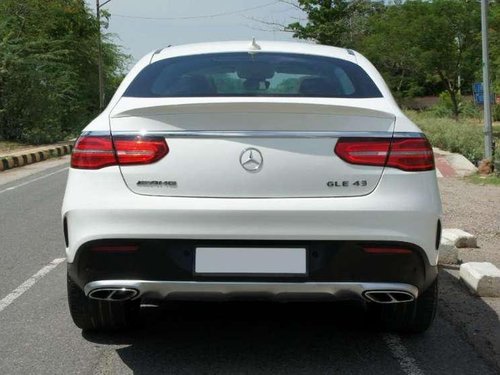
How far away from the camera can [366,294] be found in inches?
130

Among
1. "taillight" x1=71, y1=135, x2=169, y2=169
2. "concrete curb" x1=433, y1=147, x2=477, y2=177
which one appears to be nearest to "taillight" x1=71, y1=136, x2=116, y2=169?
"taillight" x1=71, y1=135, x2=169, y2=169

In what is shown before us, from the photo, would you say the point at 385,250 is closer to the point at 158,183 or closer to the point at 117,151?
the point at 158,183

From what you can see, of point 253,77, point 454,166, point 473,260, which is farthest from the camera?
point 454,166

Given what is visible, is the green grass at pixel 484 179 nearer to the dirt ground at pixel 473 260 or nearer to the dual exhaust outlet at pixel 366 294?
the dirt ground at pixel 473 260

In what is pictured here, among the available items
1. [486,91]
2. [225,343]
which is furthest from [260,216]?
[486,91]

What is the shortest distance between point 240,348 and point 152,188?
44.7 inches

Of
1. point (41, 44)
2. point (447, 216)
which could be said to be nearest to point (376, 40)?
point (41, 44)

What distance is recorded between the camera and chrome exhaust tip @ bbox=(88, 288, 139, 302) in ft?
10.9

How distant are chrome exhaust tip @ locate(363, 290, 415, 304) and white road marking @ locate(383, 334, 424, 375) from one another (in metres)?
0.40

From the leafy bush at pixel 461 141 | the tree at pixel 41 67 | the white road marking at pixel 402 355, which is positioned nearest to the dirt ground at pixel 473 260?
the white road marking at pixel 402 355

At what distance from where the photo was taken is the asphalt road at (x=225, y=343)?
3.57 metres

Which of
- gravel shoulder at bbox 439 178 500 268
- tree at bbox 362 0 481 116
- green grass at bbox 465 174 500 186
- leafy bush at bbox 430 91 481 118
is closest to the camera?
gravel shoulder at bbox 439 178 500 268

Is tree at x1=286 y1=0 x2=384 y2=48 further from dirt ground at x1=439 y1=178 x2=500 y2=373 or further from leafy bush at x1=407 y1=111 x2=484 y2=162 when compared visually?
dirt ground at x1=439 y1=178 x2=500 y2=373

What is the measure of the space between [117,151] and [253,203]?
2.29 ft
